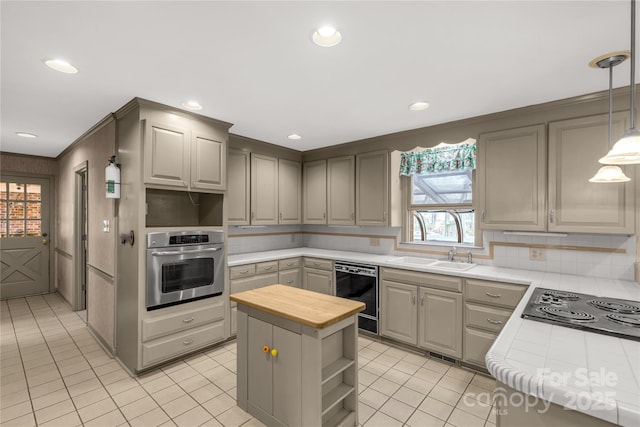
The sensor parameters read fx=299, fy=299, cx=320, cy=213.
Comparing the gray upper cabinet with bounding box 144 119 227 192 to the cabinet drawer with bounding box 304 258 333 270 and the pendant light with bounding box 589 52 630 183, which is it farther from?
the pendant light with bounding box 589 52 630 183

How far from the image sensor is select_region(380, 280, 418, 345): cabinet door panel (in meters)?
3.11

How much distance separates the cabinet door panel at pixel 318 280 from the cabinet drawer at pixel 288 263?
0.48 ft

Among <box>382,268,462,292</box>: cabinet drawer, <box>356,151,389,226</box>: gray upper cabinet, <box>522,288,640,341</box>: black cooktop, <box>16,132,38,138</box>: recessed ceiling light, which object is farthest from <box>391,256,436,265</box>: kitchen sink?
<box>16,132,38,138</box>: recessed ceiling light

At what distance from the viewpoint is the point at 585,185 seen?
245 centimetres

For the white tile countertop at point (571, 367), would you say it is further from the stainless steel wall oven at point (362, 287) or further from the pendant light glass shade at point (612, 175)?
the stainless steel wall oven at point (362, 287)

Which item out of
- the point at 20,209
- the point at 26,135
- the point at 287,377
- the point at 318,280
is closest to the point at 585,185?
the point at 287,377

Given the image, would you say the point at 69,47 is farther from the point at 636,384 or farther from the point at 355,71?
the point at 636,384

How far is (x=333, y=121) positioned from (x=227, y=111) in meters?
1.10

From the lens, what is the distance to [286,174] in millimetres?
4449

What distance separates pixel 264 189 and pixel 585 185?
133 inches

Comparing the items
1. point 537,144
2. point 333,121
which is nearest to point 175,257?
point 333,121

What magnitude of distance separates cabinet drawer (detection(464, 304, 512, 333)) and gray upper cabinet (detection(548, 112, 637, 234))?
0.88 m

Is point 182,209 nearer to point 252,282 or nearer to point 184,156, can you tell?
point 184,156

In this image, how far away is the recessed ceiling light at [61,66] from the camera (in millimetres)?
1945
